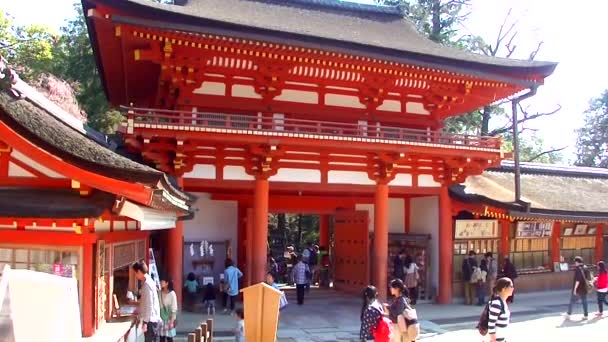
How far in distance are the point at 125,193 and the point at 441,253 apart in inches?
487

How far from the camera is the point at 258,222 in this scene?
617 inches

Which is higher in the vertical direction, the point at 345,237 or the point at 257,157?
the point at 257,157

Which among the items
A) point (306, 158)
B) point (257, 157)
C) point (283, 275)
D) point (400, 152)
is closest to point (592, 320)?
point (400, 152)

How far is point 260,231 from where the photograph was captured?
15.6 m

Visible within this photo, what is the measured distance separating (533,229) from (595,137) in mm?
31433

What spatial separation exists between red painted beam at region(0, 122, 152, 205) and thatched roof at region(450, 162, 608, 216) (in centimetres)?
1238

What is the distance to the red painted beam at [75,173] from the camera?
27.3 feet

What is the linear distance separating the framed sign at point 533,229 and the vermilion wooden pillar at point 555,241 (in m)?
0.31

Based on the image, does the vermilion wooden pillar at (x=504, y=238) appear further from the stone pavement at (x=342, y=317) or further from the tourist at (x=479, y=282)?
the tourist at (x=479, y=282)

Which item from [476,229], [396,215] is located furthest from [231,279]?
[476,229]

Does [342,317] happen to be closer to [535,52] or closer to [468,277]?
[468,277]

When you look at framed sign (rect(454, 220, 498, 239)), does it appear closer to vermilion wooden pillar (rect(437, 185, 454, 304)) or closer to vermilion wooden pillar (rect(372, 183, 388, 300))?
vermilion wooden pillar (rect(437, 185, 454, 304))

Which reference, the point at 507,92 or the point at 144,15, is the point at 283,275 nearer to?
the point at 507,92

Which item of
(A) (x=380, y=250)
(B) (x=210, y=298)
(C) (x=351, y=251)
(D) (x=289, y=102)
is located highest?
(D) (x=289, y=102)
